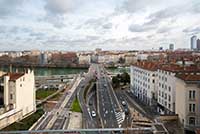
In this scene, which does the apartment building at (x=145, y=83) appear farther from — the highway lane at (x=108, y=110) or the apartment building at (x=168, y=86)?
the highway lane at (x=108, y=110)

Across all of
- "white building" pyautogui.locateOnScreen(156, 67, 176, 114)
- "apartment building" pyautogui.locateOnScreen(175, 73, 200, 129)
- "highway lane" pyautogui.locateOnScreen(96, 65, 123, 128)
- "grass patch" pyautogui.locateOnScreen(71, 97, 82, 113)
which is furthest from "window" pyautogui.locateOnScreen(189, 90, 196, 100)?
"grass patch" pyautogui.locateOnScreen(71, 97, 82, 113)

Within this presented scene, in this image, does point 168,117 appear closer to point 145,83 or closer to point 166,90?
point 166,90

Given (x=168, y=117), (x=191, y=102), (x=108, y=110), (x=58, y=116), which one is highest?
(x=191, y=102)

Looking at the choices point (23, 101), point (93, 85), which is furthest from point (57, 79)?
point (23, 101)

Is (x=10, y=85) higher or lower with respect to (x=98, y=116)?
higher

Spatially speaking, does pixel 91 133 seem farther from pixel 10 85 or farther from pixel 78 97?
pixel 78 97

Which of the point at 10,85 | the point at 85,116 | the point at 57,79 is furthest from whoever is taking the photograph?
the point at 57,79

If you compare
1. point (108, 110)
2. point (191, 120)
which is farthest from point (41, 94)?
point (191, 120)

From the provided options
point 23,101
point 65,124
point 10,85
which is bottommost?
point 65,124
